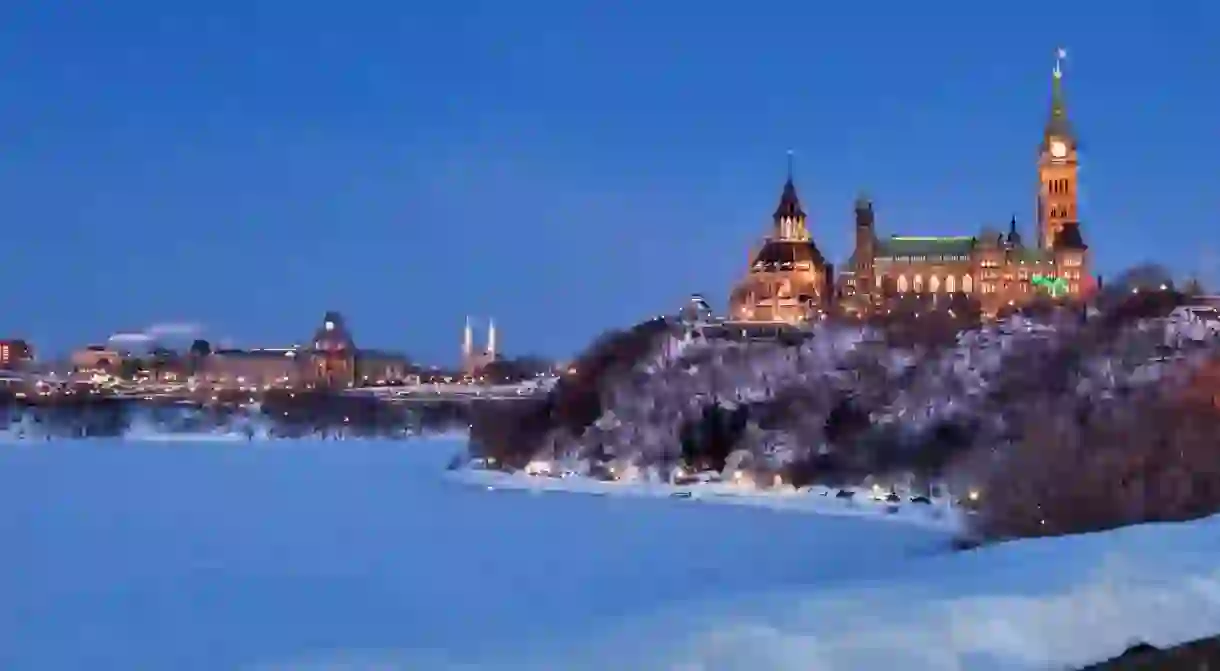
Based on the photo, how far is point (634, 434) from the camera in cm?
7044

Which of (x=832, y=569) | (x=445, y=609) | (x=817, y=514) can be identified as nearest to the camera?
(x=445, y=609)

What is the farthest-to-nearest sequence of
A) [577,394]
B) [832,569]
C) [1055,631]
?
1. [577,394]
2. [832,569]
3. [1055,631]

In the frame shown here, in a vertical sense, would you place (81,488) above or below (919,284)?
below

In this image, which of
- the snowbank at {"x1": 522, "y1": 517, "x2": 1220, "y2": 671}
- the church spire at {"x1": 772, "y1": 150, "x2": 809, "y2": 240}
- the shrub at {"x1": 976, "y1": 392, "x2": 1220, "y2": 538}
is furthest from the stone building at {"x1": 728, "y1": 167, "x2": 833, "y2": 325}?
the snowbank at {"x1": 522, "y1": 517, "x2": 1220, "y2": 671}

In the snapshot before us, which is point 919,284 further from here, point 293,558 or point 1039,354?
point 293,558

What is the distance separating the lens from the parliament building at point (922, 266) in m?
122

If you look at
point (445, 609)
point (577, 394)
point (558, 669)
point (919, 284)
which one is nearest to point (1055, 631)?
point (558, 669)

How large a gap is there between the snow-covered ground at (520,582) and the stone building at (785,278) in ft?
213

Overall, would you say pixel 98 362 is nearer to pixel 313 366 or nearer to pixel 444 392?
→ pixel 313 366

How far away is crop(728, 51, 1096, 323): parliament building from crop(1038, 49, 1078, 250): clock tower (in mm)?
82

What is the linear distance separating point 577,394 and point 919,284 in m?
51.8

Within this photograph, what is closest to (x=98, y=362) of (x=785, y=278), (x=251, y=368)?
(x=251, y=368)

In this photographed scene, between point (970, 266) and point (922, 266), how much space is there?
3644mm

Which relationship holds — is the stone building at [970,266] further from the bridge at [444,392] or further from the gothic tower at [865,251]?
the bridge at [444,392]
